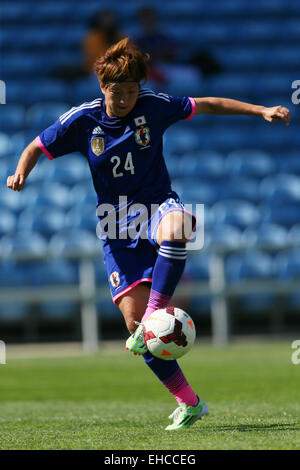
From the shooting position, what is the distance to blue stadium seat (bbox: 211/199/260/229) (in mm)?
11250

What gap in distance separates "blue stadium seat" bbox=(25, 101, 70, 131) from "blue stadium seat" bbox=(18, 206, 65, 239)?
1.90m

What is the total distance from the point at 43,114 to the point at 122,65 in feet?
28.6

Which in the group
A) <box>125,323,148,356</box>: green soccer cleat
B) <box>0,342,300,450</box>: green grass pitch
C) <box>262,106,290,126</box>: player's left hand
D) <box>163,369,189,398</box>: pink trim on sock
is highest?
<box>262,106,290,126</box>: player's left hand

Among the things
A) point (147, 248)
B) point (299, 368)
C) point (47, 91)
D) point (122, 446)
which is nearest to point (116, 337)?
point (299, 368)

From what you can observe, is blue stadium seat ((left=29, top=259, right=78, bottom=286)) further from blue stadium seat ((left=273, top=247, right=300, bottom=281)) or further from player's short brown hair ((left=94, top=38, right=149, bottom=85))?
player's short brown hair ((left=94, top=38, right=149, bottom=85))

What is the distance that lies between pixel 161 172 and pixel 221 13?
1198 cm

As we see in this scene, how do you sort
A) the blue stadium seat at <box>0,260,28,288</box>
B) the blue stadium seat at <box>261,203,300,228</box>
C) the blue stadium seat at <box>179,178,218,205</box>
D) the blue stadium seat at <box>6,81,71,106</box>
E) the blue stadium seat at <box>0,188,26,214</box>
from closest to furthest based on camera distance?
1. the blue stadium seat at <box>0,260,28,288</box>
2. the blue stadium seat at <box>179,178,218,205</box>
3. the blue stadium seat at <box>0,188,26,214</box>
4. the blue stadium seat at <box>261,203,300,228</box>
5. the blue stadium seat at <box>6,81,71,106</box>

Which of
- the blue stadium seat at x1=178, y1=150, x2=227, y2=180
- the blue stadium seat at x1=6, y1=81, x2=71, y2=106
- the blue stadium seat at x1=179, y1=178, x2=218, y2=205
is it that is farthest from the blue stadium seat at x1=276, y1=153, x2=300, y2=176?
the blue stadium seat at x1=6, y1=81, x2=71, y2=106

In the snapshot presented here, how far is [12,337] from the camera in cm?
1050

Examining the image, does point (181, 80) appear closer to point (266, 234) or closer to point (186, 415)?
point (266, 234)

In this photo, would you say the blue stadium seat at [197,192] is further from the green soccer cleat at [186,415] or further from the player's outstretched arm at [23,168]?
the green soccer cleat at [186,415]

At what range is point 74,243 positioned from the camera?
34.0 feet

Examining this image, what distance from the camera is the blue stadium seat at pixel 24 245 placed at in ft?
31.7

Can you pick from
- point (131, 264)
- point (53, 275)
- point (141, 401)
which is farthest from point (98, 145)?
point (53, 275)
